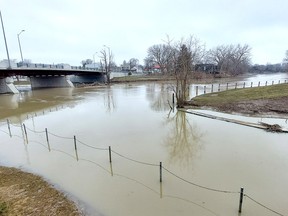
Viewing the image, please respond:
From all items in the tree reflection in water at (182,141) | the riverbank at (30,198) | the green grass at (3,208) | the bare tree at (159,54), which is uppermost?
the bare tree at (159,54)

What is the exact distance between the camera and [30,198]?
18.9 ft

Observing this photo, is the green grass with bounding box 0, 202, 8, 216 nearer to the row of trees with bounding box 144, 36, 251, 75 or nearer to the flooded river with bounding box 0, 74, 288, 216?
the flooded river with bounding box 0, 74, 288, 216

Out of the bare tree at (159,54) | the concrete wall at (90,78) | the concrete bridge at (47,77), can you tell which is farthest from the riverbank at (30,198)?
the bare tree at (159,54)

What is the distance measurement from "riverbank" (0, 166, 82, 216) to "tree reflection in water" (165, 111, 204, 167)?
4.23 meters

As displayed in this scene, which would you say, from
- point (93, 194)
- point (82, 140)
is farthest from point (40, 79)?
point (93, 194)

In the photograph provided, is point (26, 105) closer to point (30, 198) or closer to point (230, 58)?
point (30, 198)

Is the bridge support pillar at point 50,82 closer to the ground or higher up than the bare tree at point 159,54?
closer to the ground

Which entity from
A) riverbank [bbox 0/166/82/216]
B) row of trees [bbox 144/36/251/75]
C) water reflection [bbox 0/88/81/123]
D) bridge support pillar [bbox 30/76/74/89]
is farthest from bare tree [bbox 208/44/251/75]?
riverbank [bbox 0/166/82/216]

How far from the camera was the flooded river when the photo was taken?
571 cm

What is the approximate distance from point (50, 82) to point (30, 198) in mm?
53447

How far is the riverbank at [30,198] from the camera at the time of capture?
520 centimetres

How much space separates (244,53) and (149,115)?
96959 millimetres

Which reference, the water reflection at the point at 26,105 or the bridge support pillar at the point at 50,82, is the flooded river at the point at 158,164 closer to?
the water reflection at the point at 26,105

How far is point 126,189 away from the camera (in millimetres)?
6438
